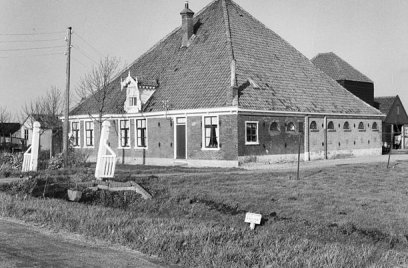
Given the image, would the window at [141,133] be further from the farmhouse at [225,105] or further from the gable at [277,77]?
the gable at [277,77]

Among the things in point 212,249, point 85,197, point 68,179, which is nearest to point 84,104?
point 68,179

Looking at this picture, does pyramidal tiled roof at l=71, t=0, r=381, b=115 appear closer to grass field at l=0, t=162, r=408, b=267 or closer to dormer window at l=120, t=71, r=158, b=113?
dormer window at l=120, t=71, r=158, b=113

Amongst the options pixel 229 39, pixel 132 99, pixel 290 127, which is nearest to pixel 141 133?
pixel 132 99

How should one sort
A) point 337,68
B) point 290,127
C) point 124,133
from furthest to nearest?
1. point 337,68
2. point 124,133
3. point 290,127

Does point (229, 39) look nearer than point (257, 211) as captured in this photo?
No

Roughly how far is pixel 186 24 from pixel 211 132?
9.44 m

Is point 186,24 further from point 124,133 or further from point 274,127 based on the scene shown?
point 274,127

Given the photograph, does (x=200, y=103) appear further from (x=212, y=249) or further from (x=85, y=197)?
(x=212, y=249)

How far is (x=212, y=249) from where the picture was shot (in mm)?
8672

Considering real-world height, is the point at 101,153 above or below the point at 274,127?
below

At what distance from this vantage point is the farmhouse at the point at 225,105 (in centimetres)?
2980

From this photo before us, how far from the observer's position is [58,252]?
28.1 feet

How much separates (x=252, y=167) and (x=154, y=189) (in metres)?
10.2

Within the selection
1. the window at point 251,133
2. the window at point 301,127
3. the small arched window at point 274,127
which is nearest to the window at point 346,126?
the window at point 301,127
